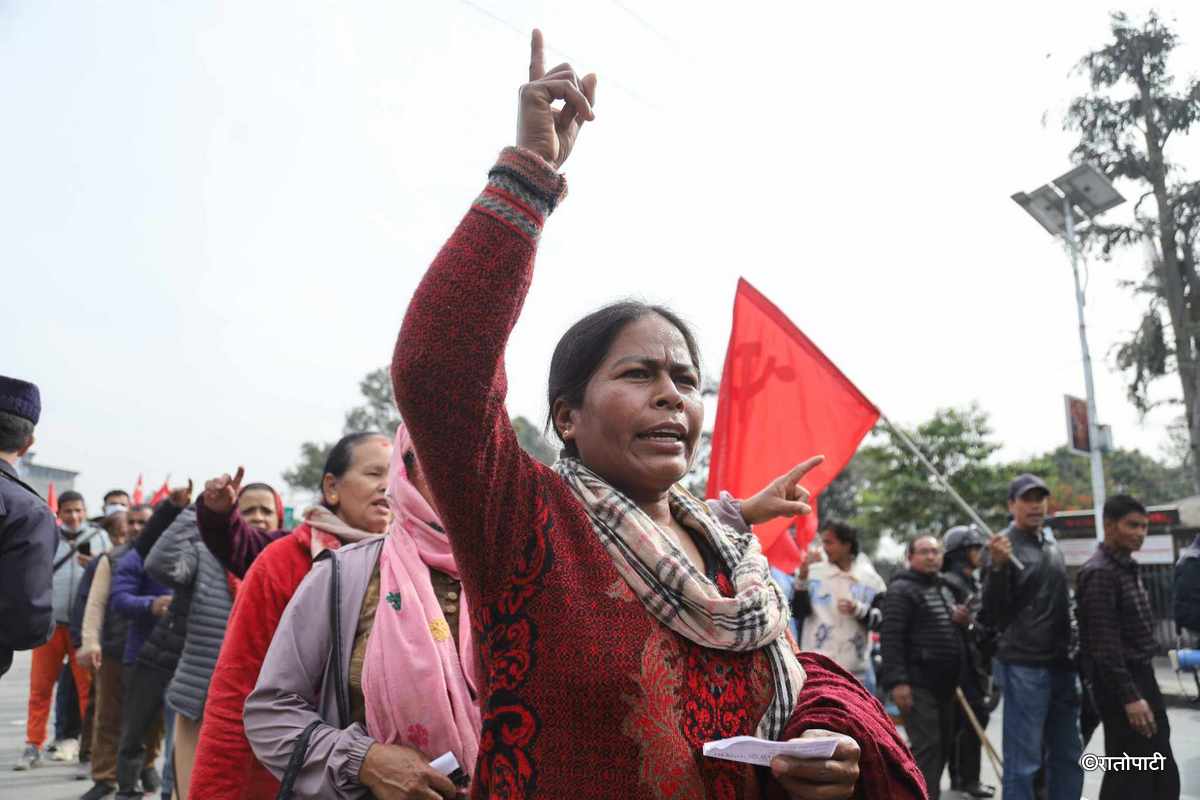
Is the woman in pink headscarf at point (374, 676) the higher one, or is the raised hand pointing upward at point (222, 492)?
the raised hand pointing upward at point (222, 492)

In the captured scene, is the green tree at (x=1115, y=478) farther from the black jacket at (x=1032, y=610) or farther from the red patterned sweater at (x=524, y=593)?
the red patterned sweater at (x=524, y=593)

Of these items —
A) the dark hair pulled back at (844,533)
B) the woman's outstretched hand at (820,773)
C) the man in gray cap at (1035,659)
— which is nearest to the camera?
the woman's outstretched hand at (820,773)

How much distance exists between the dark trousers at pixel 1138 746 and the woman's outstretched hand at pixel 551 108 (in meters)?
4.95

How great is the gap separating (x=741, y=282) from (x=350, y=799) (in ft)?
15.1

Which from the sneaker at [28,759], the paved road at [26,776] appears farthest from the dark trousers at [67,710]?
the sneaker at [28,759]

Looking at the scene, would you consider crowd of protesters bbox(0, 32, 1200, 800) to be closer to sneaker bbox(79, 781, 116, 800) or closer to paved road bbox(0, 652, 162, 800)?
sneaker bbox(79, 781, 116, 800)

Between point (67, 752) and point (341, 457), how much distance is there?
6608mm

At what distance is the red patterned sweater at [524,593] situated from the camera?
1.23 metres

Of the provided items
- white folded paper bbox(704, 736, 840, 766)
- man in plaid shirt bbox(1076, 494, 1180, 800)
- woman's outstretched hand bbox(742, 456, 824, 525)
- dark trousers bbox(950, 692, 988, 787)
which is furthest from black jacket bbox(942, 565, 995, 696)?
white folded paper bbox(704, 736, 840, 766)

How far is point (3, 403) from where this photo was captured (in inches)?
134

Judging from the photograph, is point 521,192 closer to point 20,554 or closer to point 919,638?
point 20,554

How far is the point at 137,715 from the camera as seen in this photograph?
17.9 ft

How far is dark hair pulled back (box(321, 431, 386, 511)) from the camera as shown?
119 inches

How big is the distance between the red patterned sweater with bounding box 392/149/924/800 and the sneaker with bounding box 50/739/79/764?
807cm
